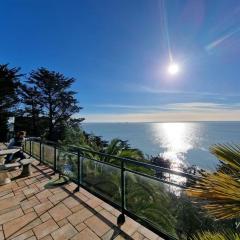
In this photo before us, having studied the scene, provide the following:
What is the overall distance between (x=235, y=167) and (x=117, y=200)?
306cm

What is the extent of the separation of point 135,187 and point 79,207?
120 centimetres

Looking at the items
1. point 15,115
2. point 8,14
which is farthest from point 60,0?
point 15,115

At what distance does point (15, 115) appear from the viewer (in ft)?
72.7

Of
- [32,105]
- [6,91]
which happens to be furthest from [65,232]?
[32,105]

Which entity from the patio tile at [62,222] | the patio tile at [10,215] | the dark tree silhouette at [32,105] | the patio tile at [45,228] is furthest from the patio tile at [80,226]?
the dark tree silhouette at [32,105]

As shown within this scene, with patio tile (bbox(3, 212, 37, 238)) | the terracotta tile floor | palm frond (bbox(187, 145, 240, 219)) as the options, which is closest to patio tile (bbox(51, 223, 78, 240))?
the terracotta tile floor

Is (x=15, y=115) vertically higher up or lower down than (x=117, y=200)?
higher up

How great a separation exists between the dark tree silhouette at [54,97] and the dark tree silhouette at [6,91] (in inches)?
166

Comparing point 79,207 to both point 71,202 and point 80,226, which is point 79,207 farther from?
Result: point 80,226

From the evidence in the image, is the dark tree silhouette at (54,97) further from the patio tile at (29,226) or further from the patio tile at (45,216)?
the patio tile at (29,226)

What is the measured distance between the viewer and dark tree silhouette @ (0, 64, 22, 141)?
1883 cm

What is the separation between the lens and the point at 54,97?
25703 millimetres

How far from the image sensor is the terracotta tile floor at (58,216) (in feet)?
9.91

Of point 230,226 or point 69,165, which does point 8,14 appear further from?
point 230,226
